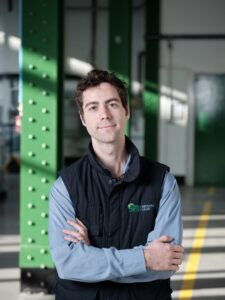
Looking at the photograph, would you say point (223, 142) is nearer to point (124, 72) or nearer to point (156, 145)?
point (156, 145)

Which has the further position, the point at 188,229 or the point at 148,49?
the point at 148,49

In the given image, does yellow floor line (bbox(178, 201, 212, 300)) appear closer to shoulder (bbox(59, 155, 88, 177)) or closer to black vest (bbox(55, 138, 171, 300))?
black vest (bbox(55, 138, 171, 300))

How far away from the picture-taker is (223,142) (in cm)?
1639

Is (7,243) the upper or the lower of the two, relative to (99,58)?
lower

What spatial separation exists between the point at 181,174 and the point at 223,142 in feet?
5.73

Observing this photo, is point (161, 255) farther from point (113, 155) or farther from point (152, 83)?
point (152, 83)

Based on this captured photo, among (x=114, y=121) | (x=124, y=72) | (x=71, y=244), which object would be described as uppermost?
(x=124, y=72)

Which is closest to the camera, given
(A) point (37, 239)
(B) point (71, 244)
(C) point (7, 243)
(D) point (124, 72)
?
(B) point (71, 244)

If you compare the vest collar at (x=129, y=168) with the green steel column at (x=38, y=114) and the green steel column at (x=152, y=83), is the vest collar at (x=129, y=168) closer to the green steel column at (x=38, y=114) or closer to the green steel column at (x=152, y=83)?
the green steel column at (x=38, y=114)

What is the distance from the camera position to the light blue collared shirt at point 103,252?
2502mm

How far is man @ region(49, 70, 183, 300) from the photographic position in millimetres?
2600

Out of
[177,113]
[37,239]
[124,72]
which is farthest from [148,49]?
[37,239]

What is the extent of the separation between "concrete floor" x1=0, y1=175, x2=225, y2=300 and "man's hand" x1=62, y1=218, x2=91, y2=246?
2876 mm

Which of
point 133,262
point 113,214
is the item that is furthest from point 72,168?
point 133,262
